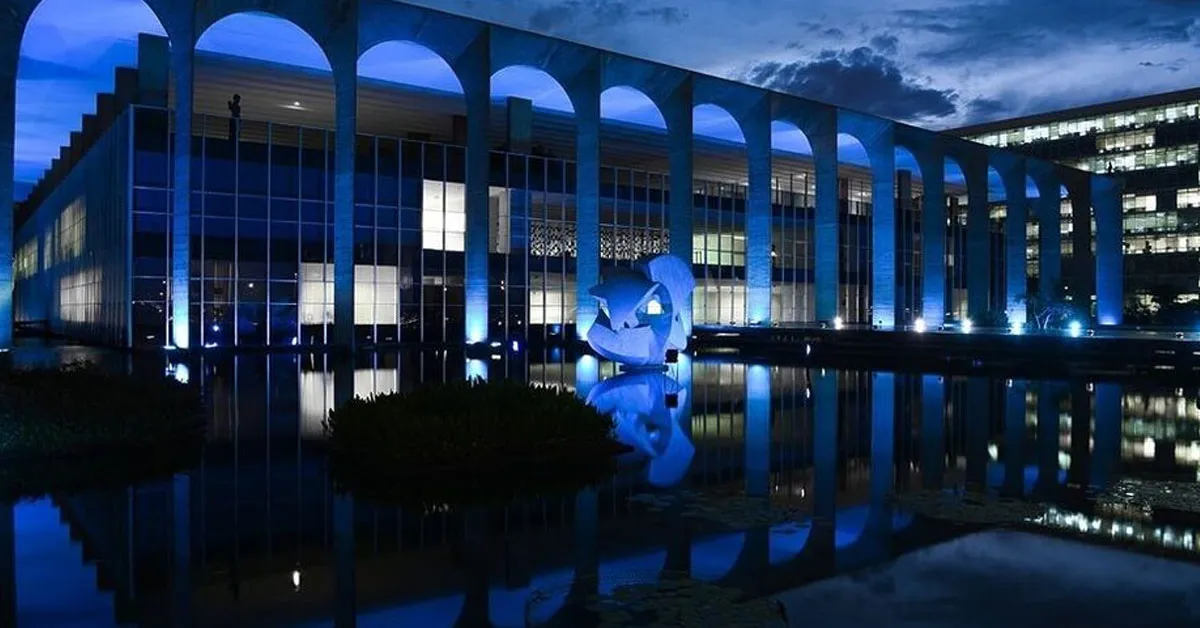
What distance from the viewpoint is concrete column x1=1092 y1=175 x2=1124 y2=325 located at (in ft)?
227

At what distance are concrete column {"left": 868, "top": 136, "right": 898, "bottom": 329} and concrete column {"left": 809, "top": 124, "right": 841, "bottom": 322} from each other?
3.86 metres

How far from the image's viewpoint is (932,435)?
584 inches

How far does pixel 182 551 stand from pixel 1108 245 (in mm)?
74859

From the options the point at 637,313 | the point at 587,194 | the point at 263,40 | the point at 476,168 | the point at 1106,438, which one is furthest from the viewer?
the point at 587,194

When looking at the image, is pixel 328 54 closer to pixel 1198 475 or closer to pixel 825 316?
pixel 825 316

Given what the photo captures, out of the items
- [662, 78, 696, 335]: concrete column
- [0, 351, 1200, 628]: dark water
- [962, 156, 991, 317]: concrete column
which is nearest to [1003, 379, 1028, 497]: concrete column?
[0, 351, 1200, 628]: dark water

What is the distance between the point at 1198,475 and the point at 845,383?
12.5m

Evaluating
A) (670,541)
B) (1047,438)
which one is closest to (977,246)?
(1047,438)

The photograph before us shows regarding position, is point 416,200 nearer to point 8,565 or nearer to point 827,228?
point 827,228

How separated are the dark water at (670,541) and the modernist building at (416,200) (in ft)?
76.2

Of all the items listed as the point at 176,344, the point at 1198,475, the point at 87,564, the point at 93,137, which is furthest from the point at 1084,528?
the point at 93,137

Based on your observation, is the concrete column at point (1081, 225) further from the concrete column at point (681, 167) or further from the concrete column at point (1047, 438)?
the concrete column at point (1047, 438)

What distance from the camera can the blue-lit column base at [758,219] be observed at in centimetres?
4803

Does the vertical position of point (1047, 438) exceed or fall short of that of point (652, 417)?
it falls short
